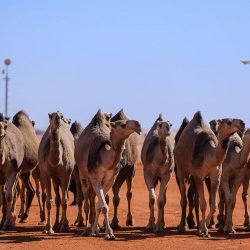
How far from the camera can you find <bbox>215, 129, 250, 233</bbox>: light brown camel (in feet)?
55.2

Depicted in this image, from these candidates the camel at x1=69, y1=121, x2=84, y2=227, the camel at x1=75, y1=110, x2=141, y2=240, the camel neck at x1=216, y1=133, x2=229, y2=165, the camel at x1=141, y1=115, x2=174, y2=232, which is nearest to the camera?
the camel at x1=75, y1=110, x2=141, y2=240

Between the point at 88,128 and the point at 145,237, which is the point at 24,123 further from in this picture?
the point at 145,237

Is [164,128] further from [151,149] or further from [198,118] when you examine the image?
[198,118]

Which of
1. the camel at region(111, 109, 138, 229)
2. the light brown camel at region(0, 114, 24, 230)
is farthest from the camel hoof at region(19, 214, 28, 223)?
the camel at region(111, 109, 138, 229)

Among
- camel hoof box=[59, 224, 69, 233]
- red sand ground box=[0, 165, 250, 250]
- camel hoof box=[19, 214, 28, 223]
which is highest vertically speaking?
camel hoof box=[19, 214, 28, 223]

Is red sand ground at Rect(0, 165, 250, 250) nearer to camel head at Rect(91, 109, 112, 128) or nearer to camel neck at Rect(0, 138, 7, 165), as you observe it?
camel neck at Rect(0, 138, 7, 165)

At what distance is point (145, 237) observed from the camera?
52.8 ft

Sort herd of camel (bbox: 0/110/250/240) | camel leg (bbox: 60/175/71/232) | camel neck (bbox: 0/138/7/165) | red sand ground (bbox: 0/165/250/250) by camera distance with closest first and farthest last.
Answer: red sand ground (bbox: 0/165/250/250), herd of camel (bbox: 0/110/250/240), camel neck (bbox: 0/138/7/165), camel leg (bbox: 60/175/71/232)

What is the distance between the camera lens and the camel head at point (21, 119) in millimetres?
20216

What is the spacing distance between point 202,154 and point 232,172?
112 centimetres

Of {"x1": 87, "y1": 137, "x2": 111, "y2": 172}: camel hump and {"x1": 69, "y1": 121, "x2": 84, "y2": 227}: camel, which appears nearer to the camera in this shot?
{"x1": 87, "y1": 137, "x2": 111, "y2": 172}: camel hump

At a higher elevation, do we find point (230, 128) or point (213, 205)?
point (230, 128)

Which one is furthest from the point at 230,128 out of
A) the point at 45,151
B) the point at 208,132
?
the point at 45,151

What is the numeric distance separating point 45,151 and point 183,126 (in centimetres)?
385
